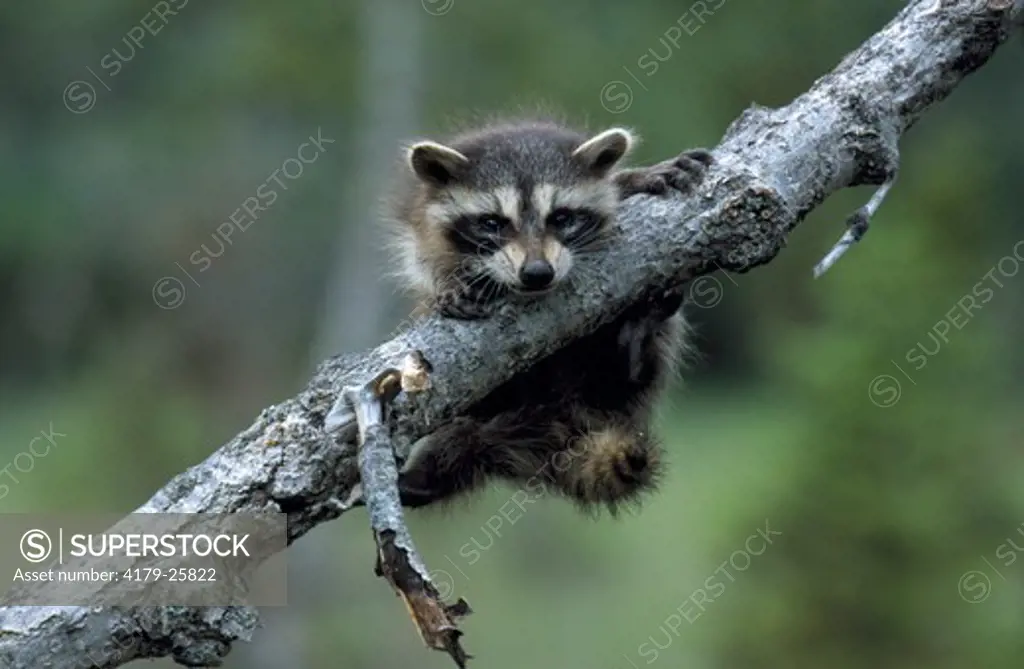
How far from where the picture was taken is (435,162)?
5.80 meters

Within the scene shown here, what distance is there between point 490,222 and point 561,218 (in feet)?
1.02

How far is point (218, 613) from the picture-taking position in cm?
392

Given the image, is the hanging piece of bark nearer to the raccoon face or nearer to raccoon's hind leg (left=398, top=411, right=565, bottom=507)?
the raccoon face

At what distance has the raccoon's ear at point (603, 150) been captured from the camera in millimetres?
5734

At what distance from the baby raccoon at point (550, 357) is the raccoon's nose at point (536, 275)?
0.56 ft

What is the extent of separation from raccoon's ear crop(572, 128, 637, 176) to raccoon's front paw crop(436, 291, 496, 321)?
1.40 metres

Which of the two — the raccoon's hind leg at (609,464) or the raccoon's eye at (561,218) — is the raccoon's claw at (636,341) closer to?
the raccoon's hind leg at (609,464)

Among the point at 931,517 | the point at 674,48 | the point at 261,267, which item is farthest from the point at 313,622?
the point at 674,48

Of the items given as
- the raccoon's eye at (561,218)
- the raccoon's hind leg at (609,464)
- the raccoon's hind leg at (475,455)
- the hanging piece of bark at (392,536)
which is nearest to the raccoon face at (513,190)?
the raccoon's eye at (561,218)

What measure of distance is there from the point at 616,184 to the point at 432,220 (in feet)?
2.58

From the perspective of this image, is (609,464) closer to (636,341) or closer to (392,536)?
(636,341)

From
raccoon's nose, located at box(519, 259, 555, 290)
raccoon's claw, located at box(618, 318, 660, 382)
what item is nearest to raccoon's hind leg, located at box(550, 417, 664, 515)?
raccoon's claw, located at box(618, 318, 660, 382)

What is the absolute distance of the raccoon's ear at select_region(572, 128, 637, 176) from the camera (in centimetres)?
573

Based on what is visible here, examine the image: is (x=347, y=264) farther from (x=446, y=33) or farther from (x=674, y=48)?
(x=674, y=48)
